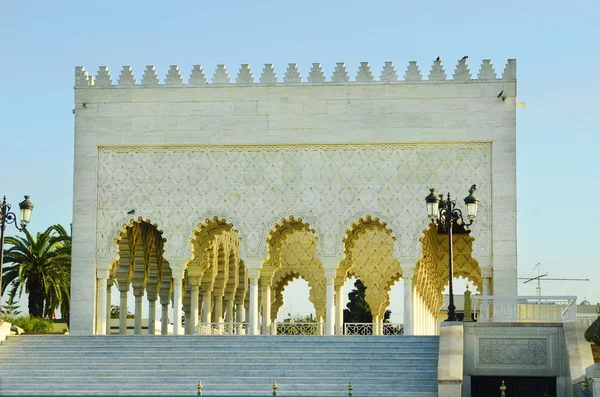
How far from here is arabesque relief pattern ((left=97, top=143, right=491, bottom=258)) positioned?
26078 mm

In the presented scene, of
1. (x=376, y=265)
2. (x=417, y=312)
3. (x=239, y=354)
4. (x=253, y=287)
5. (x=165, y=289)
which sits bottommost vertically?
(x=239, y=354)

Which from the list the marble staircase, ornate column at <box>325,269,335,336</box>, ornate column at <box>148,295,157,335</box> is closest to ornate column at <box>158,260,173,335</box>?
ornate column at <box>148,295,157,335</box>

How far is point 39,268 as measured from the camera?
3456 centimetres

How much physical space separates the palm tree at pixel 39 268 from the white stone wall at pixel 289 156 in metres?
8.05

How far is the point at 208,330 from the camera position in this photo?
28.2m

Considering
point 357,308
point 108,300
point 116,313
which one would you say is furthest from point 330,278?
point 116,313

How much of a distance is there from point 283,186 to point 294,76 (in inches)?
97.2

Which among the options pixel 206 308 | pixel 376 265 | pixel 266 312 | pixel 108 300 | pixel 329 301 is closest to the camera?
pixel 329 301

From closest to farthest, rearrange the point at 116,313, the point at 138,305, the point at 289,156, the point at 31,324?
Result: the point at 289,156 < the point at 31,324 < the point at 138,305 < the point at 116,313

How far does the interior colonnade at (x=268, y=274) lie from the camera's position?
86.7ft

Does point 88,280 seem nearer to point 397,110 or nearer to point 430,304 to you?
point 397,110

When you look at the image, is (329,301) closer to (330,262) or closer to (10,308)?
(330,262)

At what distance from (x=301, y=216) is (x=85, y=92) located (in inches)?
222

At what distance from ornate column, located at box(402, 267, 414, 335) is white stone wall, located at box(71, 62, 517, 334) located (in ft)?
1.26
